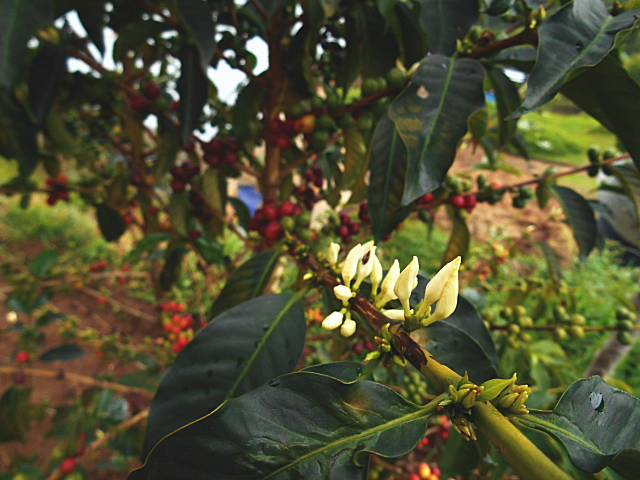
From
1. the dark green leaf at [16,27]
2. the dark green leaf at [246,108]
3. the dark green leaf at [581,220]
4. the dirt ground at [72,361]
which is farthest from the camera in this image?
the dirt ground at [72,361]

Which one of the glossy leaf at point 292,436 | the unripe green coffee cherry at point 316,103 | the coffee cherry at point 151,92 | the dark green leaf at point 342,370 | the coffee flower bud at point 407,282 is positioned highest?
the coffee cherry at point 151,92

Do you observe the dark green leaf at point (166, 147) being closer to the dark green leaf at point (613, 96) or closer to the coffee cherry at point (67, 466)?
the dark green leaf at point (613, 96)

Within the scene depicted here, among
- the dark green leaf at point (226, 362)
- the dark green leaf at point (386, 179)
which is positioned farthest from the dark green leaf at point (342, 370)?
the dark green leaf at point (386, 179)

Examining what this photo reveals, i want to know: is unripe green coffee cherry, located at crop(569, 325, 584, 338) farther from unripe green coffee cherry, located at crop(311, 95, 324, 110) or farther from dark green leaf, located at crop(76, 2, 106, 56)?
dark green leaf, located at crop(76, 2, 106, 56)

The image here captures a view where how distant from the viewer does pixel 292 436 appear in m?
0.25

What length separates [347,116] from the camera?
69cm

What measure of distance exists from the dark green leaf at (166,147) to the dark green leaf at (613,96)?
27.8 inches

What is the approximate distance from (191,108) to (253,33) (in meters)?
0.37

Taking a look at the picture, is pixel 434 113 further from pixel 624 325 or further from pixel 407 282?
pixel 624 325

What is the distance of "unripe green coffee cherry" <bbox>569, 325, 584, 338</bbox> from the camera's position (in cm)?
84

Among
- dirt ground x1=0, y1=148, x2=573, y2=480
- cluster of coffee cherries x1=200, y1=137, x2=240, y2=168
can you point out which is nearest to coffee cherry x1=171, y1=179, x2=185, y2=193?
cluster of coffee cherries x1=200, y1=137, x2=240, y2=168

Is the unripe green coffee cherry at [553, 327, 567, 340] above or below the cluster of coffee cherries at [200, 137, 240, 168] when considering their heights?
below

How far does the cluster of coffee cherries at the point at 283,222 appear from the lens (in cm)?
67

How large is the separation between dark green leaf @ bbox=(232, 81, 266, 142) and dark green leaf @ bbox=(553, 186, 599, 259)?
2.25 feet
